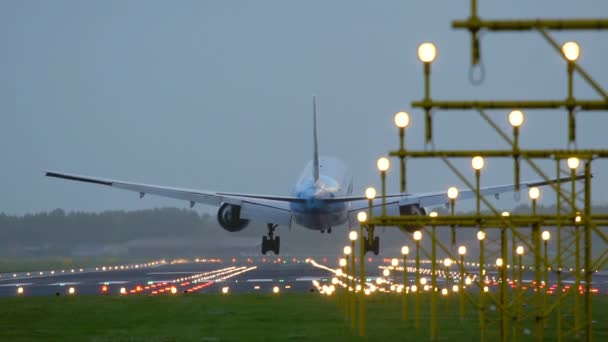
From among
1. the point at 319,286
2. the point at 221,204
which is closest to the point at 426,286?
the point at 319,286

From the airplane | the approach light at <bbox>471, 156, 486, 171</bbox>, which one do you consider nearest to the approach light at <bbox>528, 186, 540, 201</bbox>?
the approach light at <bbox>471, 156, 486, 171</bbox>

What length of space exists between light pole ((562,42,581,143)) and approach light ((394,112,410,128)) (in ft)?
15.9

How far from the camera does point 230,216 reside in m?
81.0

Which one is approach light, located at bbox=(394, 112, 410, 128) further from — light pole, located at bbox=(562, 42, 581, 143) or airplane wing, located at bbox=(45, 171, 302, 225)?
airplane wing, located at bbox=(45, 171, 302, 225)

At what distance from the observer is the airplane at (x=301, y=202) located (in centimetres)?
7556

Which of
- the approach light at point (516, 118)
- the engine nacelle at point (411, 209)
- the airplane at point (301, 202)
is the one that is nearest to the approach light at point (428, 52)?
the approach light at point (516, 118)

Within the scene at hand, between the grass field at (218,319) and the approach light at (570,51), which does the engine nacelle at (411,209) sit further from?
the approach light at (570,51)

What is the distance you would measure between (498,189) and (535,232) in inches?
2168

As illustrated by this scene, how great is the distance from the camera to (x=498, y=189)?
79.8 m

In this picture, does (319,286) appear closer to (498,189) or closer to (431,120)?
(498,189)

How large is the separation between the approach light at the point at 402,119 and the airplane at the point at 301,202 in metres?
47.0

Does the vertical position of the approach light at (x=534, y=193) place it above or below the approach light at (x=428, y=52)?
below

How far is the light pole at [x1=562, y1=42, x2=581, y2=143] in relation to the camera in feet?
67.3

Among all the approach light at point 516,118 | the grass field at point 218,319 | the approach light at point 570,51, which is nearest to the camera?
the approach light at point 570,51
